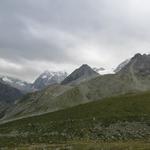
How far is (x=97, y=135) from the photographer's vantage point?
7281 cm

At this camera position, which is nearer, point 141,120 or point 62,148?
point 62,148

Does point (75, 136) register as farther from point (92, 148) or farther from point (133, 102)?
point (133, 102)

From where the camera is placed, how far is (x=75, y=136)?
239 ft

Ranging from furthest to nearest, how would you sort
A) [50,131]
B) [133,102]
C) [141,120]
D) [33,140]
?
1. [133,102]
2. [141,120]
3. [50,131]
4. [33,140]

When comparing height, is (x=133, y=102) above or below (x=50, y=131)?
above

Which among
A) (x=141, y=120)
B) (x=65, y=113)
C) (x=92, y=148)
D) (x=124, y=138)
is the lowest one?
(x=92, y=148)

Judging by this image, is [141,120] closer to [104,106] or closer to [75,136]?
[75,136]

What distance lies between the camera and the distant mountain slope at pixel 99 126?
7225 cm

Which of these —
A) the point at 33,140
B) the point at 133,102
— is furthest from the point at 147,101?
the point at 33,140

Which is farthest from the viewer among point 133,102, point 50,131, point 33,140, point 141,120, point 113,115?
point 133,102

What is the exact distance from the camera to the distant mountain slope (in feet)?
237

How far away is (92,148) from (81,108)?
73.1 metres

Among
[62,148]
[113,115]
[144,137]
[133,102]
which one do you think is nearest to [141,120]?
[113,115]

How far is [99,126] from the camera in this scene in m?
83.6
